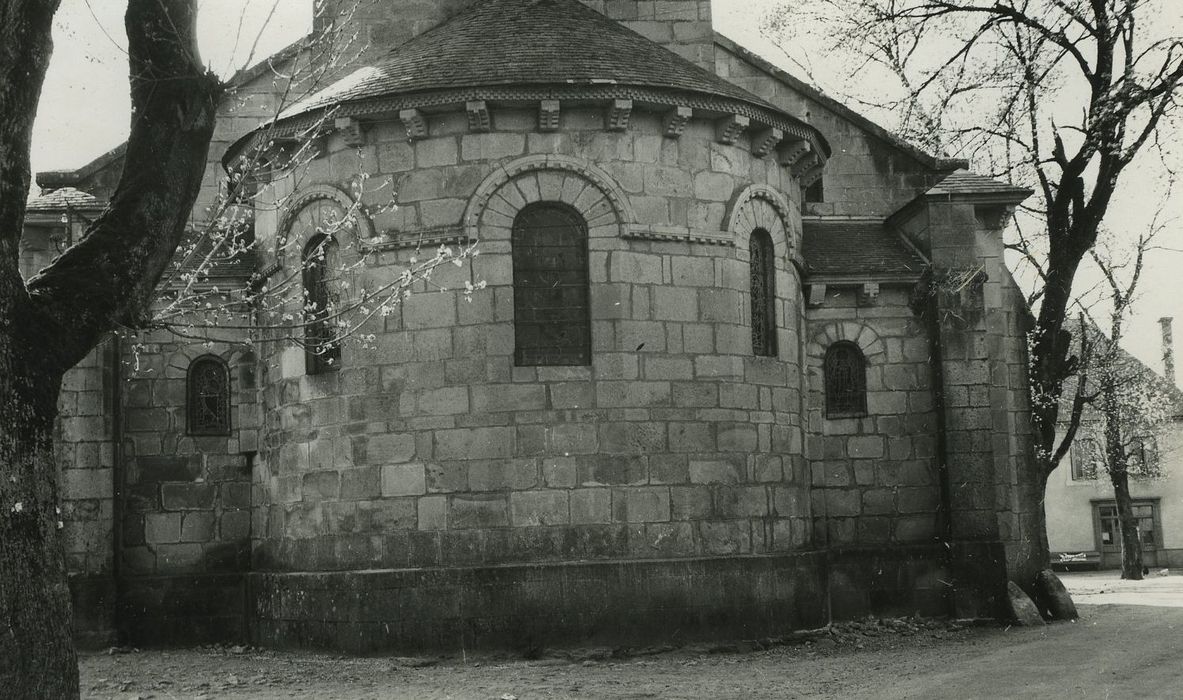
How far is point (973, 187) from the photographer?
17.8m

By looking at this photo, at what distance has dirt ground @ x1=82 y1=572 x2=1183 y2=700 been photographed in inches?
452

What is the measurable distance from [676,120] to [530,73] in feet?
5.54

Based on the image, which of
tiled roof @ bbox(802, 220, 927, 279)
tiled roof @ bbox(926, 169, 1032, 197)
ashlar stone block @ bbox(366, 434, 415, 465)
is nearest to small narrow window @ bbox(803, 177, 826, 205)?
tiled roof @ bbox(802, 220, 927, 279)

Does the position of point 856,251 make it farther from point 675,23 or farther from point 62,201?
point 62,201

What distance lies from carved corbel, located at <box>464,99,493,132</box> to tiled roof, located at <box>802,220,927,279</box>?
510cm

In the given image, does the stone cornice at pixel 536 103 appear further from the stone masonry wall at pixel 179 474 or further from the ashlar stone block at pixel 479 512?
the ashlar stone block at pixel 479 512

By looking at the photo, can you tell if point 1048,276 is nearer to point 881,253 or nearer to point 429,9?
point 881,253

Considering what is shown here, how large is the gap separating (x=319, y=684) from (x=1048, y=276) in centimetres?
1347

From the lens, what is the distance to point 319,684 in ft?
40.7


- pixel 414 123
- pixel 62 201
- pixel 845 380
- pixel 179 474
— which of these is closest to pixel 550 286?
pixel 414 123

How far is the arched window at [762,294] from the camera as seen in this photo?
15.6 m

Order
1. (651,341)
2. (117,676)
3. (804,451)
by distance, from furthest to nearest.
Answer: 1. (804,451)
2. (651,341)
3. (117,676)

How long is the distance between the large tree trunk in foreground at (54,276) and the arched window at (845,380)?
35.2 feet

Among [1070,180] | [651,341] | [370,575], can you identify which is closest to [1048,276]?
[1070,180]
